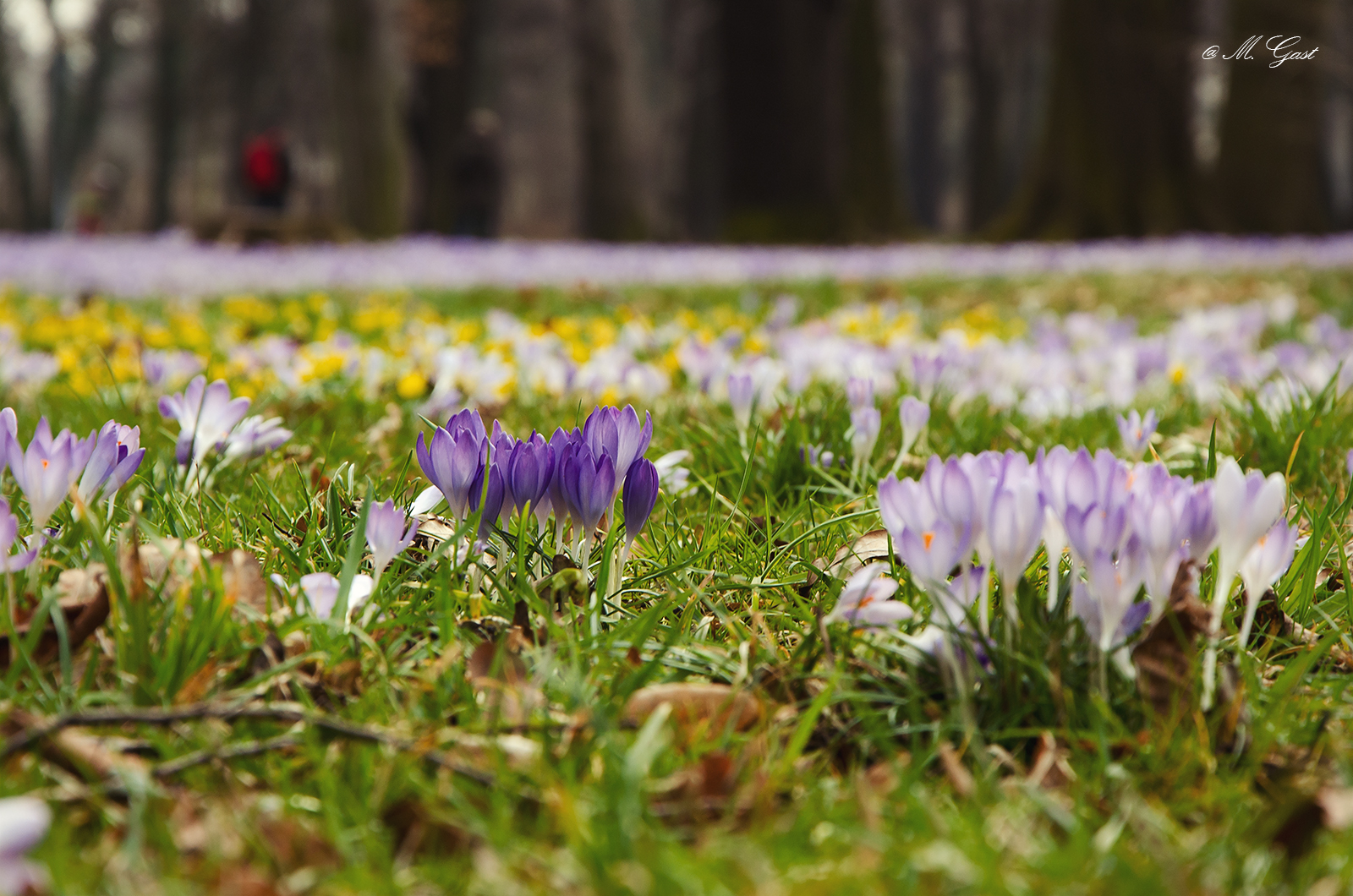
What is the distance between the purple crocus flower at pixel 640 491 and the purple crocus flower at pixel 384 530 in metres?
0.31

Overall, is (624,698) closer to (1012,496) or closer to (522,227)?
(1012,496)

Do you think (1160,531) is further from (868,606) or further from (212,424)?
(212,424)

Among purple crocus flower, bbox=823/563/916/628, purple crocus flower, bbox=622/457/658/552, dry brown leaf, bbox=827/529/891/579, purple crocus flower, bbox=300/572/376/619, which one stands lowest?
dry brown leaf, bbox=827/529/891/579

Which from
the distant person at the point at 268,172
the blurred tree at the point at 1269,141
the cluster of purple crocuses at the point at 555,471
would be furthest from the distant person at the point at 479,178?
the cluster of purple crocuses at the point at 555,471

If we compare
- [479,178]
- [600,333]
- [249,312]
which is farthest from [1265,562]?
[479,178]

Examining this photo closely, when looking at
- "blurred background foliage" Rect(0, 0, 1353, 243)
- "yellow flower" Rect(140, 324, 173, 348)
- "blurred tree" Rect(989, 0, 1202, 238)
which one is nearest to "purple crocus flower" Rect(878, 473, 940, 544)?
"yellow flower" Rect(140, 324, 173, 348)

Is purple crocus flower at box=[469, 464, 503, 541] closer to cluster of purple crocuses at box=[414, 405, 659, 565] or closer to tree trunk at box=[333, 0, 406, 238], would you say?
cluster of purple crocuses at box=[414, 405, 659, 565]

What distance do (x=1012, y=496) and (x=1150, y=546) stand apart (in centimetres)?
17

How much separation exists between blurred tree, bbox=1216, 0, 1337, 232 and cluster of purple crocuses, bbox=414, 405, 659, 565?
51.8 ft

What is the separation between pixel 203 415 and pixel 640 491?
99 cm

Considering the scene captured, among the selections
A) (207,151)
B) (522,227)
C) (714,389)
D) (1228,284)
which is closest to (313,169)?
(207,151)

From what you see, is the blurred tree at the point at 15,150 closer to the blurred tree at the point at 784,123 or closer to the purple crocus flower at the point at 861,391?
the blurred tree at the point at 784,123

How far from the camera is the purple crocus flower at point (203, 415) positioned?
7.02 ft

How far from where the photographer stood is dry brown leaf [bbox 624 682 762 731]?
1.46 metres
